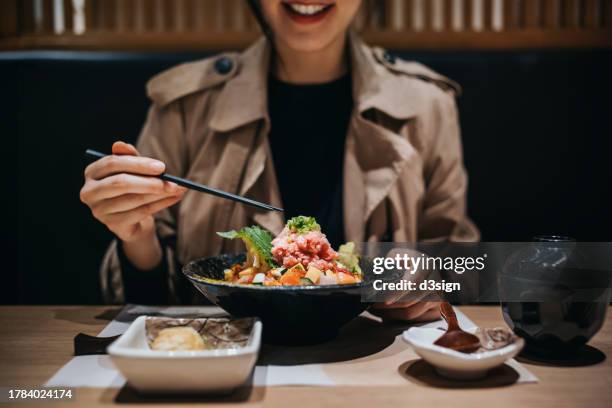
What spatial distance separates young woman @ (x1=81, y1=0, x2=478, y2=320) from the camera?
1.77 metres

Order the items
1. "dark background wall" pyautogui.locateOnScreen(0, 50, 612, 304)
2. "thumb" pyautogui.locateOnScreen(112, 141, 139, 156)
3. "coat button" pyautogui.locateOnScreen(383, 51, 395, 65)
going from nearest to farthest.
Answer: "thumb" pyautogui.locateOnScreen(112, 141, 139, 156)
"coat button" pyautogui.locateOnScreen(383, 51, 395, 65)
"dark background wall" pyautogui.locateOnScreen(0, 50, 612, 304)

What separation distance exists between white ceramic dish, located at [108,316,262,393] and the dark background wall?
4.62 ft

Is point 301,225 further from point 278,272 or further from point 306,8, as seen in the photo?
point 306,8

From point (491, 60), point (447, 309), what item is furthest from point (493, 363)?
point (491, 60)

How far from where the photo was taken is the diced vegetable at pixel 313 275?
107cm

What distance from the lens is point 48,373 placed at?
96 cm

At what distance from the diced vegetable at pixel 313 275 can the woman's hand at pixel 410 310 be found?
0.69 ft

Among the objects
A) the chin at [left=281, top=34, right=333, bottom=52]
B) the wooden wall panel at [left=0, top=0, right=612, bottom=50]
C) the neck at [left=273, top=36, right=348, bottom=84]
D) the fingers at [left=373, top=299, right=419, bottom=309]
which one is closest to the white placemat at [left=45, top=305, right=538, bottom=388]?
the fingers at [left=373, top=299, right=419, bottom=309]

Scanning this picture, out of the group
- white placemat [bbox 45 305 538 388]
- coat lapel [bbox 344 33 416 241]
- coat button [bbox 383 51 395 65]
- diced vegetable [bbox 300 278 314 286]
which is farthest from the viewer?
coat button [bbox 383 51 395 65]

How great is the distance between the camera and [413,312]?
123cm

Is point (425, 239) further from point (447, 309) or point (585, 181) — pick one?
point (447, 309)

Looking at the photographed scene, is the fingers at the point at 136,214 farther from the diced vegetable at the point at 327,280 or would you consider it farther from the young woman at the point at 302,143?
the diced vegetable at the point at 327,280

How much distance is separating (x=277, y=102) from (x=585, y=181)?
1230mm

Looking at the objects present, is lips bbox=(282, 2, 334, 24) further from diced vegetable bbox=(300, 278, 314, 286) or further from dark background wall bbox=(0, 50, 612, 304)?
diced vegetable bbox=(300, 278, 314, 286)
